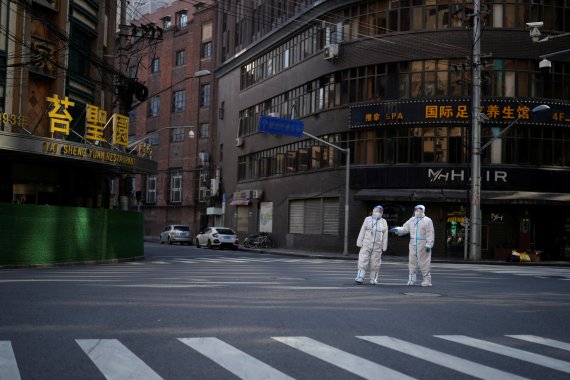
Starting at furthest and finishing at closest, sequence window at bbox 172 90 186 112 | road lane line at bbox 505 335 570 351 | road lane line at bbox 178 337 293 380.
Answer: window at bbox 172 90 186 112, road lane line at bbox 505 335 570 351, road lane line at bbox 178 337 293 380

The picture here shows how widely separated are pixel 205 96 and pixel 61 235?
135 feet

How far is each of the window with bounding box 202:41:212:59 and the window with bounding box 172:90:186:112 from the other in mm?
4283

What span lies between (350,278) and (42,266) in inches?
389

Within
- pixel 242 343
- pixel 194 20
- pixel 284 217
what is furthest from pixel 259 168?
pixel 242 343

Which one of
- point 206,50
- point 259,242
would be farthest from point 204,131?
point 259,242

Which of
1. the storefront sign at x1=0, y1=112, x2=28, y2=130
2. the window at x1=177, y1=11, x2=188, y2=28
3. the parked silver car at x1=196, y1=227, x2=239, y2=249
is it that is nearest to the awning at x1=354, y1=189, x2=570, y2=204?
the parked silver car at x1=196, y1=227, x2=239, y2=249

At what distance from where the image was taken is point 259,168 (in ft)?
164

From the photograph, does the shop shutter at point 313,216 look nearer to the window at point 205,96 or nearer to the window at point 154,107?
the window at point 205,96

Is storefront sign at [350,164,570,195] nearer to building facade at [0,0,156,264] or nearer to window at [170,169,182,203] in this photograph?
building facade at [0,0,156,264]

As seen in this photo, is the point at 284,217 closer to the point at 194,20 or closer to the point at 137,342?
the point at 194,20

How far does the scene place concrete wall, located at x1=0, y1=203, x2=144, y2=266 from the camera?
66.4 feet

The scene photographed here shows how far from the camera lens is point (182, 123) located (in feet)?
211

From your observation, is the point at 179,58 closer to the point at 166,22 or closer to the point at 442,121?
the point at 166,22

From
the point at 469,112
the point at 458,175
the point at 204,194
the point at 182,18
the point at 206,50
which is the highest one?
the point at 182,18
